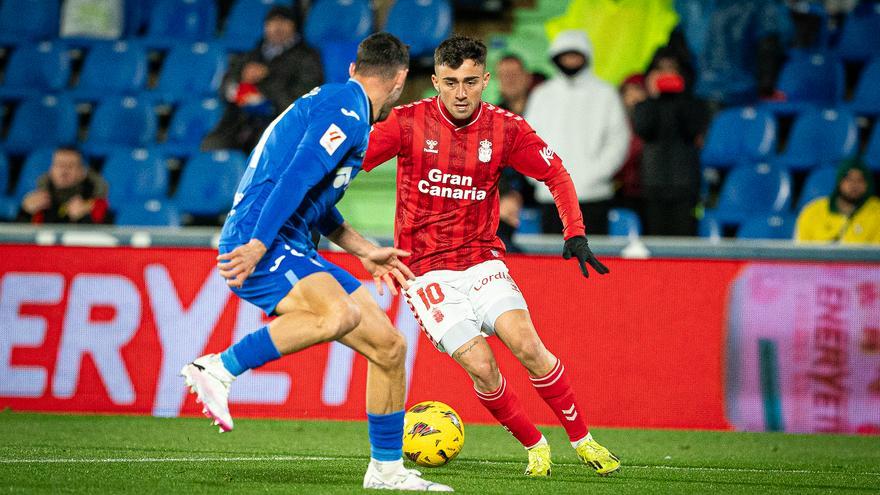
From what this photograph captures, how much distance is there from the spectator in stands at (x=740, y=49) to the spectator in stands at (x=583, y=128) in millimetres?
1395

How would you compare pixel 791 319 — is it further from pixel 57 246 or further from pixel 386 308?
pixel 57 246

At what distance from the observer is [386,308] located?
9.56 m

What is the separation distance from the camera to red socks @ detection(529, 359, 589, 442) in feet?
22.0

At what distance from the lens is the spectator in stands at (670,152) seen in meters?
10.9

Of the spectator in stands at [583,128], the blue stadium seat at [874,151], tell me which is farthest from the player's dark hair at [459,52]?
the blue stadium seat at [874,151]

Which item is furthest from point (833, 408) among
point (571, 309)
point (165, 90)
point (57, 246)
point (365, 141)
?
point (165, 90)

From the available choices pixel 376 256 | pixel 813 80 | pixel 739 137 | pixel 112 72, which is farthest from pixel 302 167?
pixel 112 72

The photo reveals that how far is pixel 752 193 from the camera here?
11.9 m

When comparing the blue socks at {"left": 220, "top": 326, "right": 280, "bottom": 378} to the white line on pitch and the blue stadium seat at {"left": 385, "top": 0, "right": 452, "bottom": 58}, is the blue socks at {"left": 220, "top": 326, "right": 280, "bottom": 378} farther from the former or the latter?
the blue stadium seat at {"left": 385, "top": 0, "right": 452, "bottom": 58}

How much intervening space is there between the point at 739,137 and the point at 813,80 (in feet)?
3.91

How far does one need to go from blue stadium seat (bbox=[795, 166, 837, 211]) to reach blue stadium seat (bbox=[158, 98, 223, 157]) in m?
6.04

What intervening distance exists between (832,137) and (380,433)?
7834 millimetres

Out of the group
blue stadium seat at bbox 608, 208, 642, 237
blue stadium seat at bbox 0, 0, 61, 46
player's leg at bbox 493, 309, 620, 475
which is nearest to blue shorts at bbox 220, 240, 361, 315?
player's leg at bbox 493, 309, 620, 475

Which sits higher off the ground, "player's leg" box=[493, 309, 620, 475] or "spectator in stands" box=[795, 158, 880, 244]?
"spectator in stands" box=[795, 158, 880, 244]
